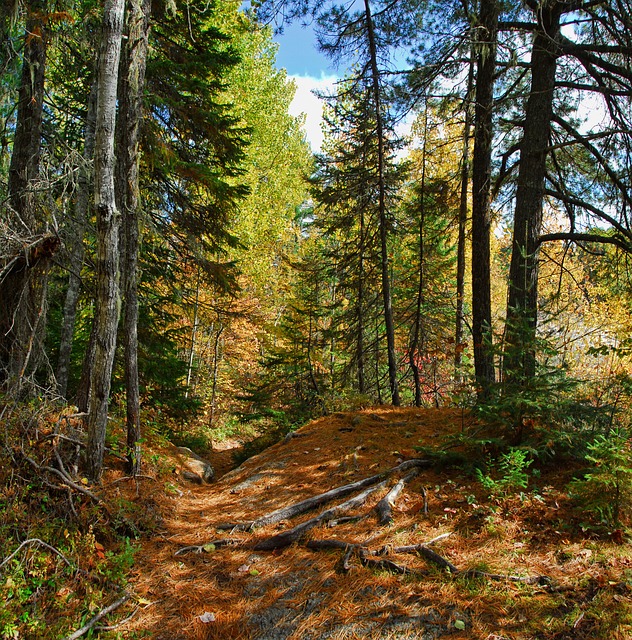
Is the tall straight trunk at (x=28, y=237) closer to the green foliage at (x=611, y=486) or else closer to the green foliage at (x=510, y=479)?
the green foliage at (x=510, y=479)

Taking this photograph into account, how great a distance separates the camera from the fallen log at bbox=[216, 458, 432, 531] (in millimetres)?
4340

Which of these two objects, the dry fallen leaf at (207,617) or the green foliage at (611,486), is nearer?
the dry fallen leaf at (207,617)

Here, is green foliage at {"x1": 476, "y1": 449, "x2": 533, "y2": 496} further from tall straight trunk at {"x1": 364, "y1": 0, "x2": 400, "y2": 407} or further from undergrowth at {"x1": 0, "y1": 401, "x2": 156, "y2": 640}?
tall straight trunk at {"x1": 364, "y1": 0, "x2": 400, "y2": 407}

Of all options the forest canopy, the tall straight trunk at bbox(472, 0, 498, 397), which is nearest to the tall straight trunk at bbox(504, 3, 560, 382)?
the forest canopy

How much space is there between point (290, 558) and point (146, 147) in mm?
6131

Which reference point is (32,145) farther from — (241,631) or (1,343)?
(241,631)

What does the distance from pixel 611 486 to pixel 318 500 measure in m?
2.70

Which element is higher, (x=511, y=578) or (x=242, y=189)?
(x=242, y=189)

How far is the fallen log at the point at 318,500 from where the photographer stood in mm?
4340

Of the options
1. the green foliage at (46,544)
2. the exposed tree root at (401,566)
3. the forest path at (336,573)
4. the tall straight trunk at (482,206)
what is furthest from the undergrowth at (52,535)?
the tall straight trunk at (482,206)

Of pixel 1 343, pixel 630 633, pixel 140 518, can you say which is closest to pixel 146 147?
pixel 1 343

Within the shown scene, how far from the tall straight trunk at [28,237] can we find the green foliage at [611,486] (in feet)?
17.9

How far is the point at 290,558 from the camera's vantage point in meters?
3.53

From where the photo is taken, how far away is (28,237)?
4.41 meters
